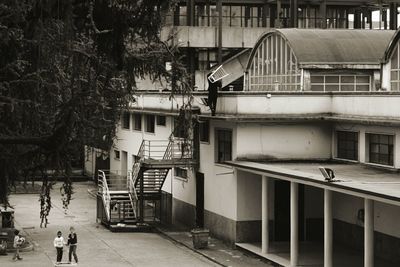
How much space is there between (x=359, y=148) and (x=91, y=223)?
50.2ft

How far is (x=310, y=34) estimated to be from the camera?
4203 centimetres

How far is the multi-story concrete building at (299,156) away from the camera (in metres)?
30.0

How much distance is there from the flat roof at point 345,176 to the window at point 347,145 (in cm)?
53

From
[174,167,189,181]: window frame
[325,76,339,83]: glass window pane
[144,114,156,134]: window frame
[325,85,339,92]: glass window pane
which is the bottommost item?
[174,167,189,181]: window frame

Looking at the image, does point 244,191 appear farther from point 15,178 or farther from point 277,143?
point 15,178

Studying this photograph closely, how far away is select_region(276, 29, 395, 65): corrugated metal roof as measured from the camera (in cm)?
4059

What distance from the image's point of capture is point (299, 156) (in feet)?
118

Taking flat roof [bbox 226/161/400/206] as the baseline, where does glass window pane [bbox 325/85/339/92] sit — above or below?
above

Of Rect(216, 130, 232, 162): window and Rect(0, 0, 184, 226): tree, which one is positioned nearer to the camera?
Rect(0, 0, 184, 226): tree

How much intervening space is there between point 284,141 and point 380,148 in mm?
4787

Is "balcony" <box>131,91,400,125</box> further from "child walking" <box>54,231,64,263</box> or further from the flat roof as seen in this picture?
"child walking" <box>54,231,64,263</box>

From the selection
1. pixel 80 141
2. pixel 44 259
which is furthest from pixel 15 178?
pixel 44 259

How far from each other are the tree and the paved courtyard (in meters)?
15.7

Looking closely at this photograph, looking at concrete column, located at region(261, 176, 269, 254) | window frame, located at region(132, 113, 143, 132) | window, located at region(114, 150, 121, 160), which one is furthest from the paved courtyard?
window, located at region(114, 150, 121, 160)
